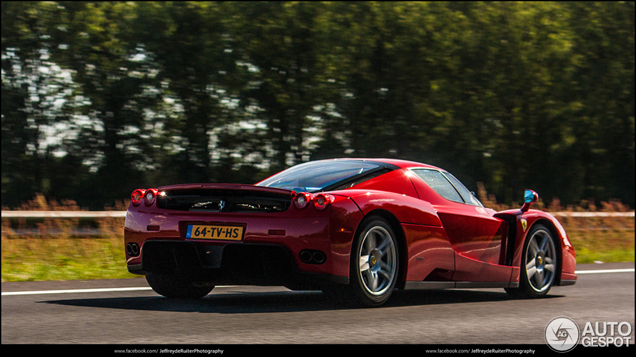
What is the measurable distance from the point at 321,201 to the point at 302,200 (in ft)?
0.45

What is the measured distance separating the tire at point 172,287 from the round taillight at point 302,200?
1.48 metres

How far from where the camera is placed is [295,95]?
2117 centimetres

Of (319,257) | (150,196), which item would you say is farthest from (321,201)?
(150,196)

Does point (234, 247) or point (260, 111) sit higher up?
point (234, 247)

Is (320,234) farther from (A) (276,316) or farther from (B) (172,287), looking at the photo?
(B) (172,287)

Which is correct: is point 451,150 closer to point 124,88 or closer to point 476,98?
point 476,98

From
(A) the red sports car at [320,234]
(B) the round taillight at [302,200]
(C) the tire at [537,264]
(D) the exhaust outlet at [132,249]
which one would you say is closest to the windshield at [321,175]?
(A) the red sports car at [320,234]

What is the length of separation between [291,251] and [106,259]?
570 centimetres

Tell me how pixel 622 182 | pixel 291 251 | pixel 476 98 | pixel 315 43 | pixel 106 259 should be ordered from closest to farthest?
1. pixel 291 251
2. pixel 106 259
3. pixel 315 43
4. pixel 476 98
5. pixel 622 182

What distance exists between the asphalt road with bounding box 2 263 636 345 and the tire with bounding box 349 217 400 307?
0.43ft

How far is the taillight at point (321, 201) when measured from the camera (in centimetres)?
587

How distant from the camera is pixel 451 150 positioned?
73.7ft

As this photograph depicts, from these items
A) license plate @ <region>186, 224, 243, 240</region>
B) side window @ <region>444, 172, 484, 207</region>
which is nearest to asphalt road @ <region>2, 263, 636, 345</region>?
license plate @ <region>186, 224, 243, 240</region>
